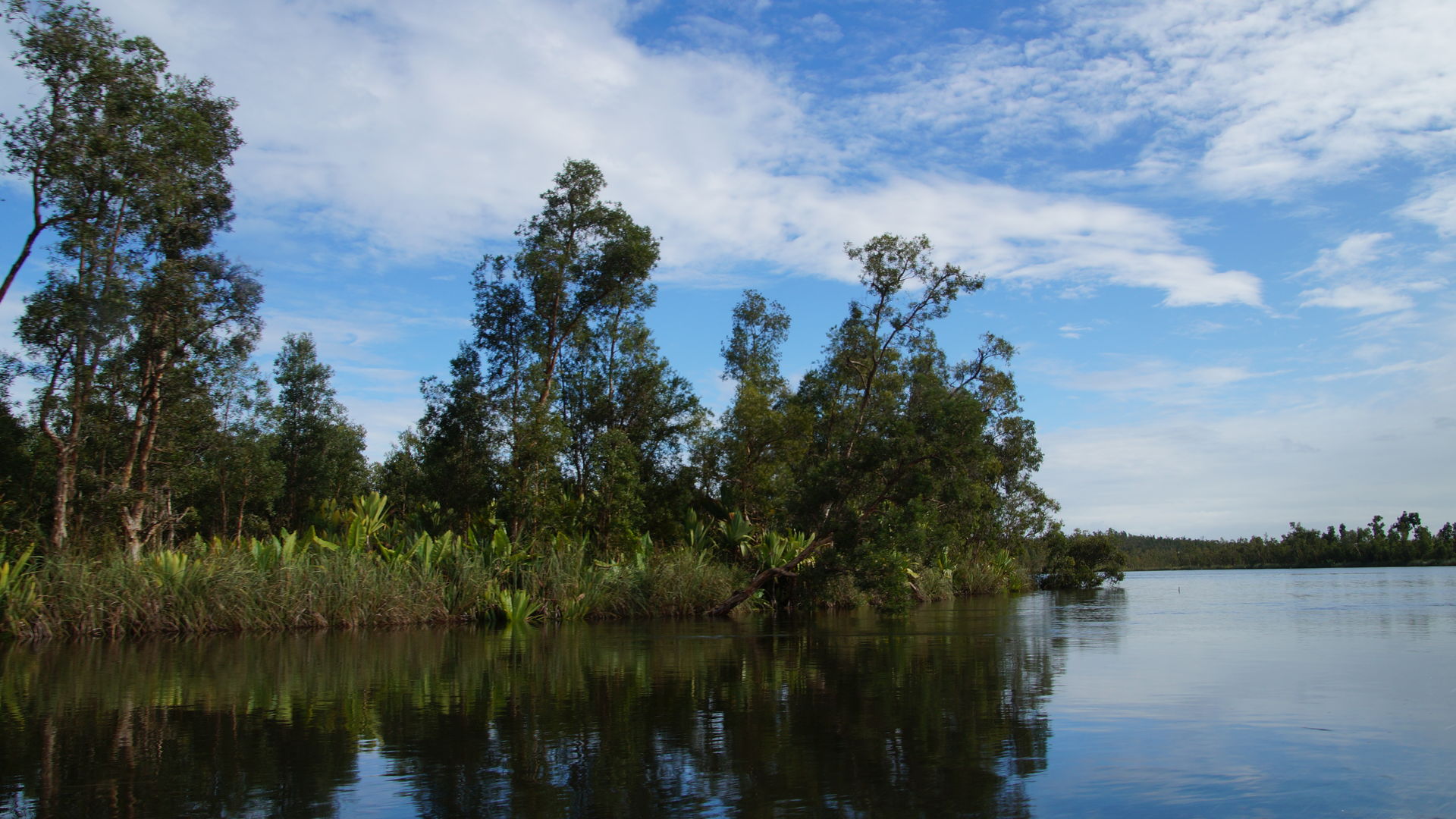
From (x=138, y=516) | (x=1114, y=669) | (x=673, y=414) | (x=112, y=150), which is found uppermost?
(x=112, y=150)

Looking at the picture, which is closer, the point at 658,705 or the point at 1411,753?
the point at 1411,753

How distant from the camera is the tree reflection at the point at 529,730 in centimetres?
486

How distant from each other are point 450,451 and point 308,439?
13.0 meters

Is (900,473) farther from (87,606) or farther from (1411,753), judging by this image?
(87,606)

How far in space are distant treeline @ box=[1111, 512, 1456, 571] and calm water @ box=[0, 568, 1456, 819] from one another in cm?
7657

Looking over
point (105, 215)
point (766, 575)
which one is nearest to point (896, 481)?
point (766, 575)

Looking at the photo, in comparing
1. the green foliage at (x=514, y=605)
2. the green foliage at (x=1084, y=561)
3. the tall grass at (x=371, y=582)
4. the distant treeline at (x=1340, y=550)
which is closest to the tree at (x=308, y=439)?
the tall grass at (x=371, y=582)

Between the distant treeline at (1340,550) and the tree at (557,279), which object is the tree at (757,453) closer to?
the tree at (557,279)

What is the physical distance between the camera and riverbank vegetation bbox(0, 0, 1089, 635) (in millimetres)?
17609

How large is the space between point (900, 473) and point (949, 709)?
39.1ft

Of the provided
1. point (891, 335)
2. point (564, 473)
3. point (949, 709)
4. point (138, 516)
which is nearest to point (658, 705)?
point (949, 709)

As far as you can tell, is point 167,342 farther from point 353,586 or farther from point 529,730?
point 529,730

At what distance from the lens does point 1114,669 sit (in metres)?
10.7

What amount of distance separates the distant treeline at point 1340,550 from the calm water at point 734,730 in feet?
251
